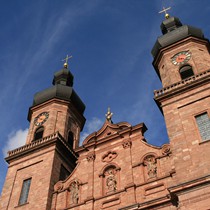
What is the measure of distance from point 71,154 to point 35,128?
3.71 meters

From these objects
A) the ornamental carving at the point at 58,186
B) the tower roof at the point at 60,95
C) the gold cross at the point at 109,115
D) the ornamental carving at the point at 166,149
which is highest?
the tower roof at the point at 60,95

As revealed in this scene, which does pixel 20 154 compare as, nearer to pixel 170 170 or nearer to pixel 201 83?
pixel 170 170

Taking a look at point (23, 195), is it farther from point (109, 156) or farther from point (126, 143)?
point (126, 143)

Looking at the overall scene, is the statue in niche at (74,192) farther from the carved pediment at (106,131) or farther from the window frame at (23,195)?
the carved pediment at (106,131)

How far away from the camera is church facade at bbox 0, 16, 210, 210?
1684 centimetres

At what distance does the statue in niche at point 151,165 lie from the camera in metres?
18.4

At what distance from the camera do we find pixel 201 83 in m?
20.1

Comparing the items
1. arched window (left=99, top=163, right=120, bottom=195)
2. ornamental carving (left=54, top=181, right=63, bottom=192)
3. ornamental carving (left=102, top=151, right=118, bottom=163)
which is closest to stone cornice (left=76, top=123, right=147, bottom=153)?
ornamental carving (left=102, top=151, right=118, bottom=163)

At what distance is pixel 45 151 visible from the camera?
23.1m

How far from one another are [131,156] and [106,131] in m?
2.91

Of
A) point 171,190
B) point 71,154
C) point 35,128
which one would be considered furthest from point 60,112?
point 171,190

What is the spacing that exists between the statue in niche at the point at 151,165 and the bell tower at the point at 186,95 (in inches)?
58.2

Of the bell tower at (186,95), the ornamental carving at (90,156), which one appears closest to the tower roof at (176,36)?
the bell tower at (186,95)

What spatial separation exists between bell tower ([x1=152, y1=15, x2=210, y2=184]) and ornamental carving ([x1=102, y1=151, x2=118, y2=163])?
11.6 feet
